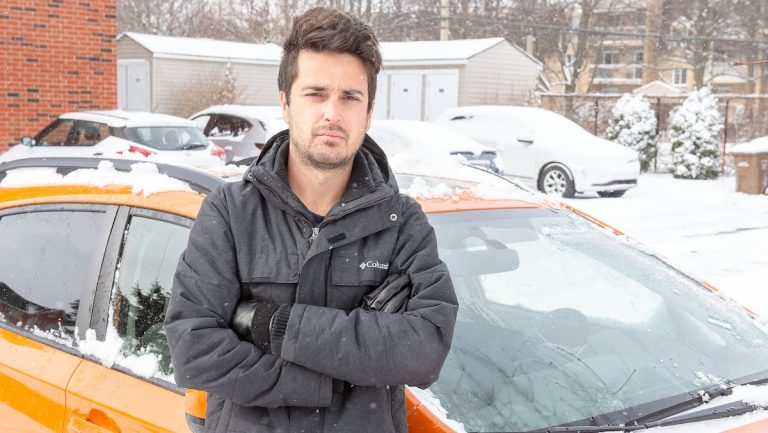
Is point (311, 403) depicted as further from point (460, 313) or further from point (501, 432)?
point (460, 313)

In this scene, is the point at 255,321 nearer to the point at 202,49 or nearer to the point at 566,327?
the point at 566,327

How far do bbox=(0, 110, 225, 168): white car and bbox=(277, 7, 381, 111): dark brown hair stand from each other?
38.1ft

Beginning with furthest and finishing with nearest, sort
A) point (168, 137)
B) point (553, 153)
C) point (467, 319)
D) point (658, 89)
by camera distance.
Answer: point (658, 89) < point (553, 153) < point (168, 137) < point (467, 319)

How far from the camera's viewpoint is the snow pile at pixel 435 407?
2.06 metres

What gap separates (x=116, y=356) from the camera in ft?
8.46

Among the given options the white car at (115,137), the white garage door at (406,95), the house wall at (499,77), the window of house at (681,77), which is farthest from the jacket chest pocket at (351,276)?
the window of house at (681,77)

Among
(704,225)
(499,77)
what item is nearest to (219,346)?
(704,225)

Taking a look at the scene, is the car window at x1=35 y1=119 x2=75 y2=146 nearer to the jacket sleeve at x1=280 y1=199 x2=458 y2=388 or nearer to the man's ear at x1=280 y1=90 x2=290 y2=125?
→ the man's ear at x1=280 y1=90 x2=290 y2=125

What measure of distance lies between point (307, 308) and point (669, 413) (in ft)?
3.61

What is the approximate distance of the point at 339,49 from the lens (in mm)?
1891

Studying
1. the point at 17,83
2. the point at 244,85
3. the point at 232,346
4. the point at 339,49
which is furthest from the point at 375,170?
the point at 244,85

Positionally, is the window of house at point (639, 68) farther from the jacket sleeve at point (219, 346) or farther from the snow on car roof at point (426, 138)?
the jacket sleeve at point (219, 346)

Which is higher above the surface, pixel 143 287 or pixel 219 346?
pixel 219 346

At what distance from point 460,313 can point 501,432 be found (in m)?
0.51
